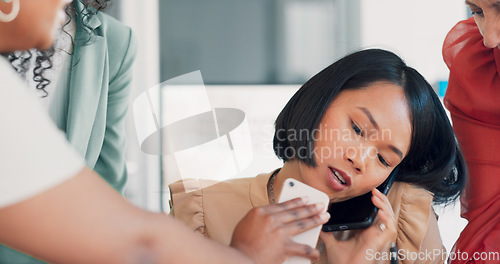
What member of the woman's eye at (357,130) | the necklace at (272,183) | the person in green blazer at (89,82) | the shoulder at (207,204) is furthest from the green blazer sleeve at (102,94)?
the woman's eye at (357,130)

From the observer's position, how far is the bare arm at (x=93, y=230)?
28 cm

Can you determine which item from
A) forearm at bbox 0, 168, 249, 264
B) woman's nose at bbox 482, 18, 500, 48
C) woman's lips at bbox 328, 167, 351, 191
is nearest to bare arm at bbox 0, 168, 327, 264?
forearm at bbox 0, 168, 249, 264

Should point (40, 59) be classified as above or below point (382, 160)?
above

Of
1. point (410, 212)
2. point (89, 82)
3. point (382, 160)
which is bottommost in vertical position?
point (410, 212)

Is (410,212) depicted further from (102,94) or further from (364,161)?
(102,94)

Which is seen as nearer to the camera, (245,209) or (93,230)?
(93,230)

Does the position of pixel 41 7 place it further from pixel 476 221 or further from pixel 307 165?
pixel 476 221

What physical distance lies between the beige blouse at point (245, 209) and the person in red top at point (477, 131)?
47 millimetres

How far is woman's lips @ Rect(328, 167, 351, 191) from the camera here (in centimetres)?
67

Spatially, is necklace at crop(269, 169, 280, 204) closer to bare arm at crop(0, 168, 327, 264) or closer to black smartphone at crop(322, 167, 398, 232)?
black smartphone at crop(322, 167, 398, 232)

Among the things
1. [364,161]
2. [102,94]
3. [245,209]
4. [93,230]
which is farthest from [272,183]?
[93,230]

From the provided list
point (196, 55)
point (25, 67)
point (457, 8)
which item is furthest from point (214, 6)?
point (25, 67)

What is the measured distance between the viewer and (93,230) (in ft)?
0.95

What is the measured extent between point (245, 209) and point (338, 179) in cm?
16
